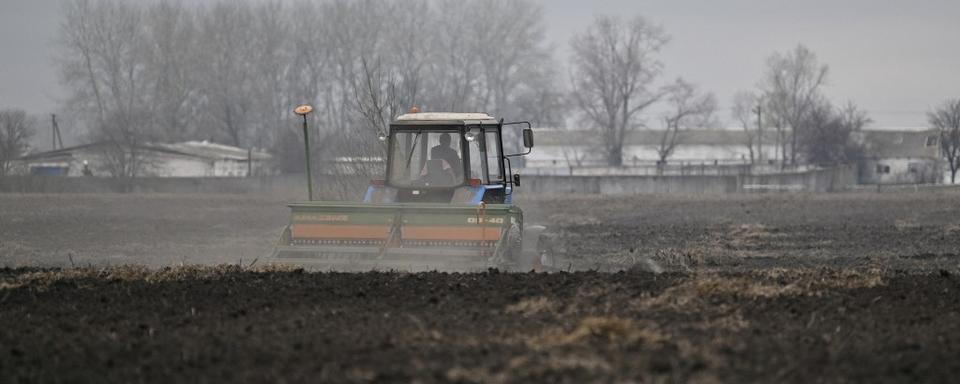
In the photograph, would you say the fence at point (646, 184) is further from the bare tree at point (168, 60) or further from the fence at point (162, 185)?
the bare tree at point (168, 60)

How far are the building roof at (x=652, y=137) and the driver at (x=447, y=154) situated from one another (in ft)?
262

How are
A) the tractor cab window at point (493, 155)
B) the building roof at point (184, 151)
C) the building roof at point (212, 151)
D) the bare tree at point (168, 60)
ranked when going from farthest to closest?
the bare tree at point (168, 60) → the building roof at point (212, 151) → the building roof at point (184, 151) → the tractor cab window at point (493, 155)

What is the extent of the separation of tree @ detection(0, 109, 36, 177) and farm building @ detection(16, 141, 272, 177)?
0.71 meters

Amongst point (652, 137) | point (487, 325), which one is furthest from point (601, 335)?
point (652, 137)

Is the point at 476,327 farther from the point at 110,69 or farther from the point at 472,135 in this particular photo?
the point at 110,69

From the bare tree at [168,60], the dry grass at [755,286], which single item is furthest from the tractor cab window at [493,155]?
the bare tree at [168,60]

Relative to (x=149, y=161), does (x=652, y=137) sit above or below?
above

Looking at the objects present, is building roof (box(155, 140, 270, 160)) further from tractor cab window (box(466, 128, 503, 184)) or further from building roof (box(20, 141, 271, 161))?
tractor cab window (box(466, 128, 503, 184))

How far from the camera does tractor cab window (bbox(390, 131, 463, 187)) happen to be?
16.9m

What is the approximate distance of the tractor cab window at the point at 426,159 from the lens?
16.9m

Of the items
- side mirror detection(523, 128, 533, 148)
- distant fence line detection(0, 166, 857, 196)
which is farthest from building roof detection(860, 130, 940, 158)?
side mirror detection(523, 128, 533, 148)

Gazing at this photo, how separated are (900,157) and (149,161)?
5890 cm

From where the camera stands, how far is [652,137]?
3942 inches

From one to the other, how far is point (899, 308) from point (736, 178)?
47376mm
